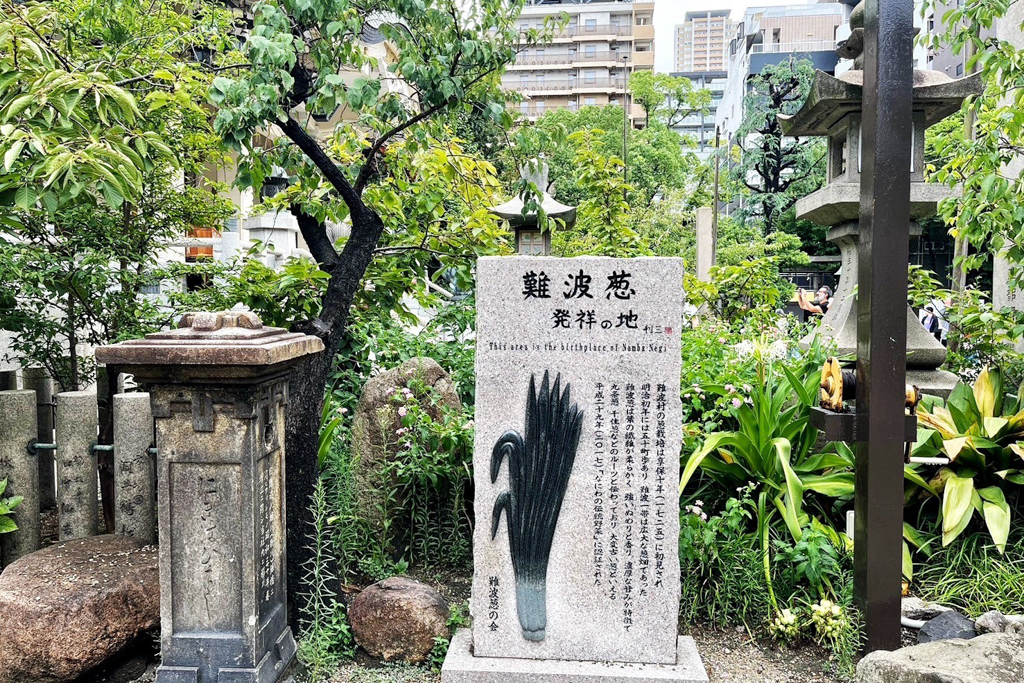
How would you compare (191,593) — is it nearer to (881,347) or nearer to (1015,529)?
(881,347)

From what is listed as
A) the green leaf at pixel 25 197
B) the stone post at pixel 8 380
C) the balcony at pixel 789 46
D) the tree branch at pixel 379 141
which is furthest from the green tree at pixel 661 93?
the green leaf at pixel 25 197

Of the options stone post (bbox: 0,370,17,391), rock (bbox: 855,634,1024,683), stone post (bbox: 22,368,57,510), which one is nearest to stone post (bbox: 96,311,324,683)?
stone post (bbox: 22,368,57,510)

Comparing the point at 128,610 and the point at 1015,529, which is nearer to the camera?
the point at 128,610

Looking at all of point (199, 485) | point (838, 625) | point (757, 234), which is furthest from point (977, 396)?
point (757, 234)

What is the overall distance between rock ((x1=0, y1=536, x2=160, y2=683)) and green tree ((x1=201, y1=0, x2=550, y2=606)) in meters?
0.68

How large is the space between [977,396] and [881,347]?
1.72m

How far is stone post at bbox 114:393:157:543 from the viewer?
11.8ft

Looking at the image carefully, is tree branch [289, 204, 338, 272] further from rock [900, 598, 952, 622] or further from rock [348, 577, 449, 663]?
rock [900, 598, 952, 622]

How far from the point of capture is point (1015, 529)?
3.90 meters

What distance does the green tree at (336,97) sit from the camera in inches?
115

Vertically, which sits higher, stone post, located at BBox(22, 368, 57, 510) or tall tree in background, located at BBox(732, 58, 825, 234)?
tall tree in background, located at BBox(732, 58, 825, 234)

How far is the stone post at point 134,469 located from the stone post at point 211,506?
76cm

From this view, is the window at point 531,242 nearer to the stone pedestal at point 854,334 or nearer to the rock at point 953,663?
the stone pedestal at point 854,334

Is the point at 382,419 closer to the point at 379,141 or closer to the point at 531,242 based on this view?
the point at 379,141
